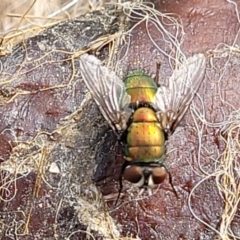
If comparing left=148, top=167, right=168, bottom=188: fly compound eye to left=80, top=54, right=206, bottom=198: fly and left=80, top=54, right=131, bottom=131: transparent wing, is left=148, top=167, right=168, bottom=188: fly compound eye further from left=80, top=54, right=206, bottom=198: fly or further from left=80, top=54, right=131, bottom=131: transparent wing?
left=80, top=54, right=131, bottom=131: transparent wing

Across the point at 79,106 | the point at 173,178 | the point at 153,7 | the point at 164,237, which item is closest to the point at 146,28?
the point at 153,7

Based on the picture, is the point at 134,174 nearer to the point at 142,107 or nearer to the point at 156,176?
the point at 156,176

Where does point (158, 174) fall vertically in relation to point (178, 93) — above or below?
below

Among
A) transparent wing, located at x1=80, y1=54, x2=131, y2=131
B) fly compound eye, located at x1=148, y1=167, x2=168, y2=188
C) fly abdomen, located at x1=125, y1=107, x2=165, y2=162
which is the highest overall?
transparent wing, located at x1=80, y1=54, x2=131, y2=131

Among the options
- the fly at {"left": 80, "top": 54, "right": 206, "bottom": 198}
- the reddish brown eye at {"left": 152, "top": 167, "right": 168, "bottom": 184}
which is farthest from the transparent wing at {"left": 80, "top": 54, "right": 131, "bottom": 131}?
the reddish brown eye at {"left": 152, "top": 167, "right": 168, "bottom": 184}

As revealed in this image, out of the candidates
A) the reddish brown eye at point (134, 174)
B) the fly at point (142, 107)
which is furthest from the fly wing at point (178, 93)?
the reddish brown eye at point (134, 174)

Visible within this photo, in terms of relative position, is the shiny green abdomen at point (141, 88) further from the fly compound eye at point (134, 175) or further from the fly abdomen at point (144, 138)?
the fly compound eye at point (134, 175)

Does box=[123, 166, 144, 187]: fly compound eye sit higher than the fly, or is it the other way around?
the fly

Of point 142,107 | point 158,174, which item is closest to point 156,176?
point 158,174
